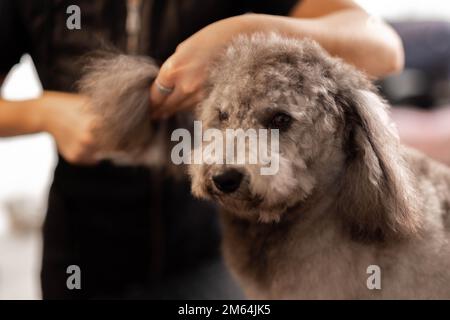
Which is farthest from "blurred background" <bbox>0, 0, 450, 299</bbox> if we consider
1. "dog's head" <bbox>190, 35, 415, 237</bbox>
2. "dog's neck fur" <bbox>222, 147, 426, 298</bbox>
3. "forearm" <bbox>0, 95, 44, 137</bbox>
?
"dog's neck fur" <bbox>222, 147, 426, 298</bbox>

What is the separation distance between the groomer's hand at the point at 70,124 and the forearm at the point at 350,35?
0.32 m

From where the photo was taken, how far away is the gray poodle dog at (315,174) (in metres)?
0.63

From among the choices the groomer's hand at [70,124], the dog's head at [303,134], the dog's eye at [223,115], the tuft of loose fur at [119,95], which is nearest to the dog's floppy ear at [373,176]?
the dog's head at [303,134]

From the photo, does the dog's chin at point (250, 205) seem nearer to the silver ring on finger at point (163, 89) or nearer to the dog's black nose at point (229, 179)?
the dog's black nose at point (229, 179)

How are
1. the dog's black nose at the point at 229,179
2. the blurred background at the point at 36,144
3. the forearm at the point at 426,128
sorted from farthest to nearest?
1. the forearm at the point at 426,128
2. the blurred background at the point at 36,144
3. the dog's black nose at the point at 229,179

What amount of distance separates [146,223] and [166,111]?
1.14 feet

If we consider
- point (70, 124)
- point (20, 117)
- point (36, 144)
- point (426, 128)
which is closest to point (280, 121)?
point (70, 124)

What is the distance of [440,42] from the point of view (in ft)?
9.43

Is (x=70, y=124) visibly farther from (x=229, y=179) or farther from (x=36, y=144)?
(x=36, y=144)

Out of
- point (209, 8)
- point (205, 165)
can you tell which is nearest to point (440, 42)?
point (209, 8)

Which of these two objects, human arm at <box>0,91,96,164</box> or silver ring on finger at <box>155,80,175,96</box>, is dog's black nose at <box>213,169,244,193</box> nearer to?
silver ring on finger at <box>155,80,175,96</box>

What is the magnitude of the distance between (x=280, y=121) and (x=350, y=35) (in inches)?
6.7

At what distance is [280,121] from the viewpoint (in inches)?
25.2

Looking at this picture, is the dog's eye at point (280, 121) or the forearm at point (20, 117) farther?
the forearm at point (20, 117)
